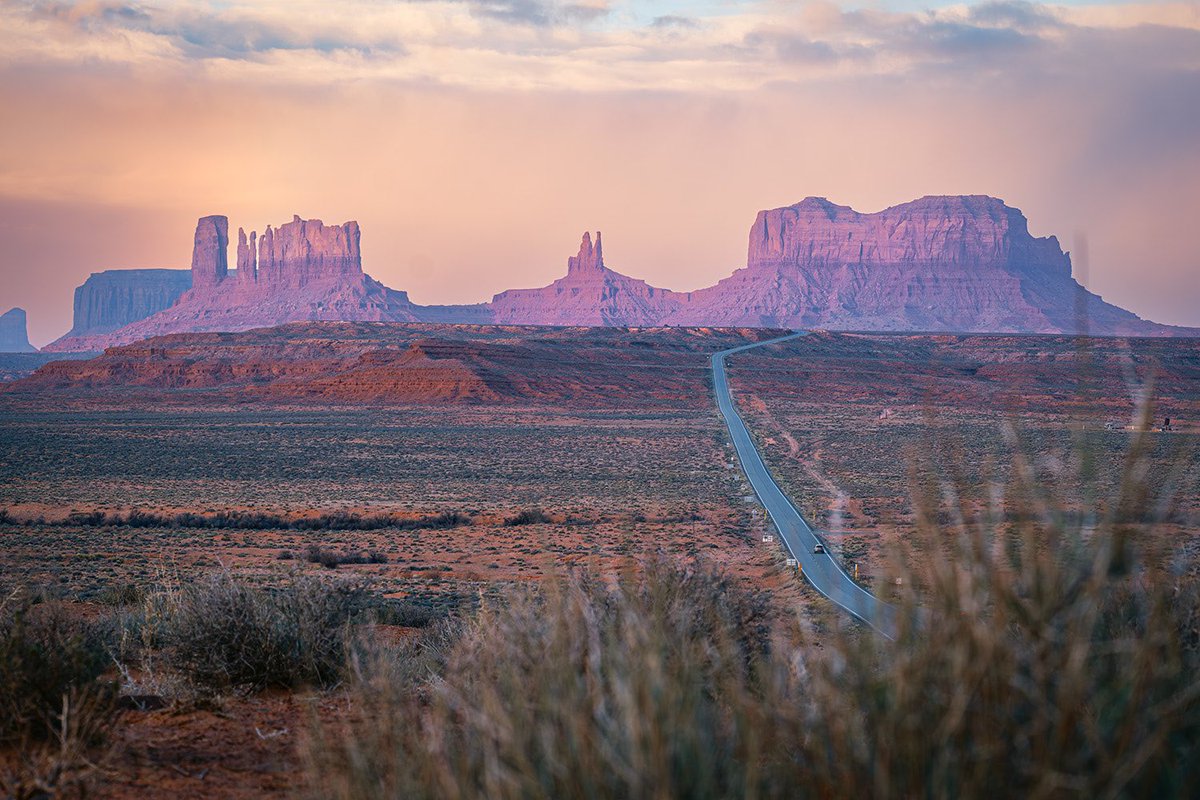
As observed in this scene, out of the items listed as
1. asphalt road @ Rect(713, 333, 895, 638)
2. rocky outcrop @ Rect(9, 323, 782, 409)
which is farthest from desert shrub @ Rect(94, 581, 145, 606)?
rocky outcrop @ Rect(9, 323, 782, 409)

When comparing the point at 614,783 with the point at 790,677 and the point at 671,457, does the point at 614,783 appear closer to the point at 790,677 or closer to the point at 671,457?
the point at 790,677

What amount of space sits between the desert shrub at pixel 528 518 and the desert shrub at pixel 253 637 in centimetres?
2355

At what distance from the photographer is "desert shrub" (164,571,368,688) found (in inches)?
327

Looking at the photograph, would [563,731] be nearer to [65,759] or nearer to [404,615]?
[65,759]

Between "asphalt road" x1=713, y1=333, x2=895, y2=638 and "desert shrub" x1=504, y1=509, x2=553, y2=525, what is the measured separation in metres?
7.89

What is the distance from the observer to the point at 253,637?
28.1ft

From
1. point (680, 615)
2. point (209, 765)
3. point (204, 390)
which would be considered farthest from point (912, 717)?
point (204, 390)

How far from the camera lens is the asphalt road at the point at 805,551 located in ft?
49.0

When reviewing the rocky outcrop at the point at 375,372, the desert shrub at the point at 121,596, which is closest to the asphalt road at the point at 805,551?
the desert shrub at the point at 121,596

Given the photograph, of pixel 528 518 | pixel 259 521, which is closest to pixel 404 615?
pixel 528 518

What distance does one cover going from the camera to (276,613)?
895 cm

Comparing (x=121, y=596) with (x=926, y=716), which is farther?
(x=121, y=596)

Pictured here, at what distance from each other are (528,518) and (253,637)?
81.2 feet

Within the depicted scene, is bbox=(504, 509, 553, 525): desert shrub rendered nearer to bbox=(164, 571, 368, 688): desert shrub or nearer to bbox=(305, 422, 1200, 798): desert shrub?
bbox=(164, 571, 368, 688): desert shrub
